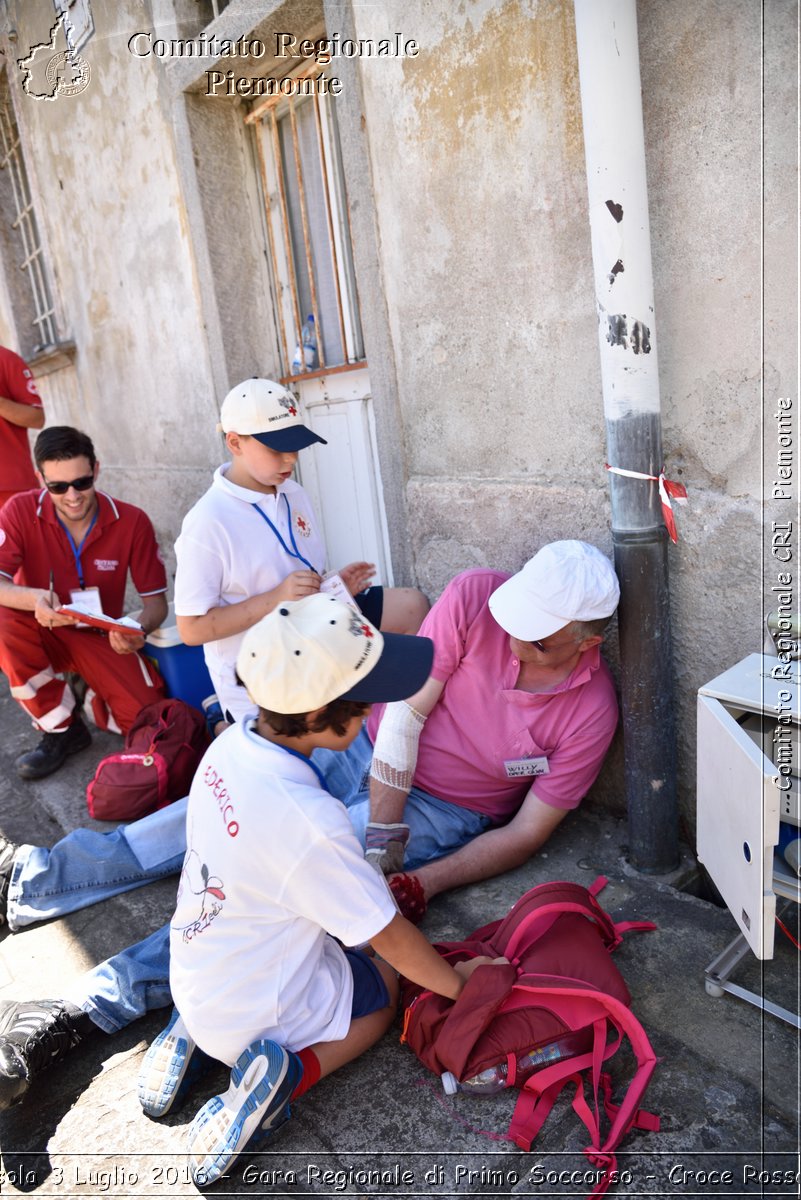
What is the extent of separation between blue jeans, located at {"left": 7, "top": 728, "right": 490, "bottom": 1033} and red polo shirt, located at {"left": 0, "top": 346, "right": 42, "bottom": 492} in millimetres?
2868

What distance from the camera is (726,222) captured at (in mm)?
2213

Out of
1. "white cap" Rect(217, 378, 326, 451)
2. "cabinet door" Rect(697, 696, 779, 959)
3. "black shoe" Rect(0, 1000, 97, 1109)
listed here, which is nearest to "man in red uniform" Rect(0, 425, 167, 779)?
"white cap" Rect(217, 378, 326, 451)

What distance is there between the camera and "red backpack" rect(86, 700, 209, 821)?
3.28 meters

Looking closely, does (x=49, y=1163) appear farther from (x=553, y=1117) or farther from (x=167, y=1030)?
(x=553, y=1117)

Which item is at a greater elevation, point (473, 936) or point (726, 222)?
point (726, 222)

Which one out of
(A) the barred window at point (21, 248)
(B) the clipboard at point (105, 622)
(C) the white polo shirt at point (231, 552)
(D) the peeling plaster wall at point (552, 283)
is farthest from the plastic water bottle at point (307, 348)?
(A) the barred window at point (21, 248)

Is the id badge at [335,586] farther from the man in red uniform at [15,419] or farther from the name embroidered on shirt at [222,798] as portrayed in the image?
the man in red uniform at [15,419]

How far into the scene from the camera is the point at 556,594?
2.38 m

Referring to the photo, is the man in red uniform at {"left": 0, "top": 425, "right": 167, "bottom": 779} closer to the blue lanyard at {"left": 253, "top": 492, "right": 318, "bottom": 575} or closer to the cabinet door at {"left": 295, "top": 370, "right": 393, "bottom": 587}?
the cabinet door at {"left": 295, "top": 370, "right": 393, "bottom": 587}

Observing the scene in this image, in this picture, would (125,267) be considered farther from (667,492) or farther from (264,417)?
(667,492)

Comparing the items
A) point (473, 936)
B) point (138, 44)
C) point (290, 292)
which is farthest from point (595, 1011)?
point (138, 44)

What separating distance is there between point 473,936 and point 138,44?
4972 mm

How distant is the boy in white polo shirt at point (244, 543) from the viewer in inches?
114

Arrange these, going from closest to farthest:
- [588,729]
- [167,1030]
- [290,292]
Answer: [167,1030] < [588,729] < [290,292]
